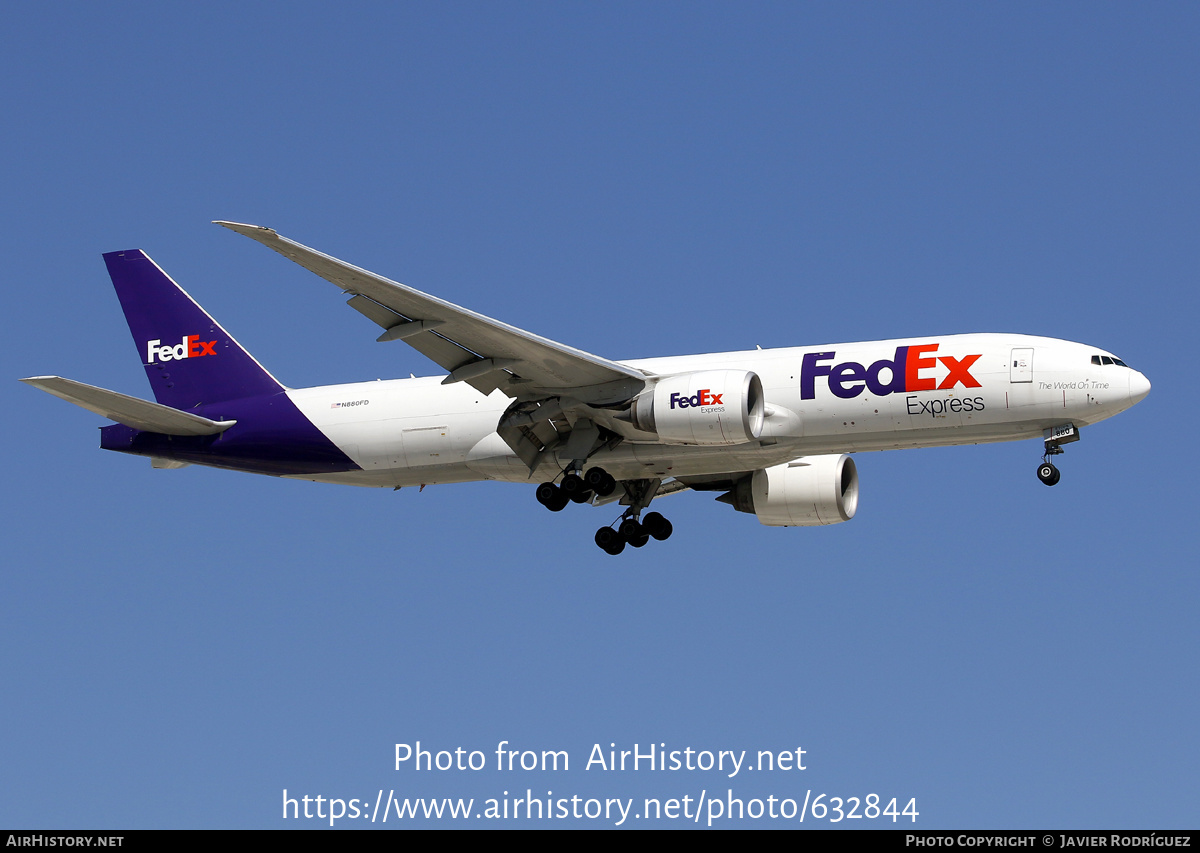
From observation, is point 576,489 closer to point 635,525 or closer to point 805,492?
point 635,525

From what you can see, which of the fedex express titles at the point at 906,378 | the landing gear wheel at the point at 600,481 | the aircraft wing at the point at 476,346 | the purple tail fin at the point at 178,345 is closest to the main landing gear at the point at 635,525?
the landing gear wheel at the point at 600,481

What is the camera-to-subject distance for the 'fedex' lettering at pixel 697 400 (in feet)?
99.2

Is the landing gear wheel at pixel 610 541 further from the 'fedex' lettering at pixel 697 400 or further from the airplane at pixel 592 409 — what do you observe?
the 'fedex' lettering at pixel 697 400

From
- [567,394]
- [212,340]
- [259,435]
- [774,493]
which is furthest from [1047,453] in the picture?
[212,340]

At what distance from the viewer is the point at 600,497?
3484cm

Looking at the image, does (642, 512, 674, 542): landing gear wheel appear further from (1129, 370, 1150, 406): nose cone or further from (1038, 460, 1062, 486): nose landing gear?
(1129, 370, 1150, 406): nose cone

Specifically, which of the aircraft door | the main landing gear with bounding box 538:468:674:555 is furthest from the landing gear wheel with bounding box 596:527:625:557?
the aircraft door

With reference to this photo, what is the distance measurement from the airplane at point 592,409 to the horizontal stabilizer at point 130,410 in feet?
0.17

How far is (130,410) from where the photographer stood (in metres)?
33.9

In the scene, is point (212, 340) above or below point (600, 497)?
above
